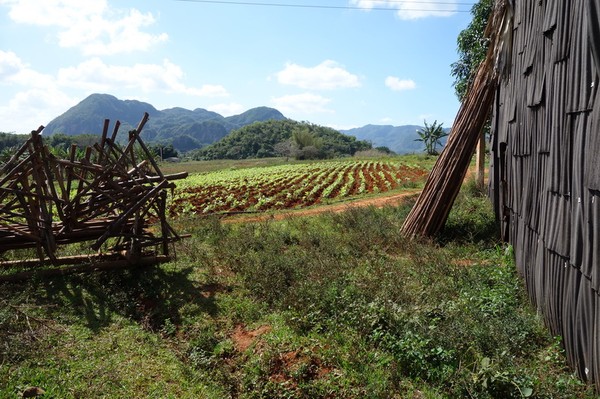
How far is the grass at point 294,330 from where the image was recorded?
411 centimetres

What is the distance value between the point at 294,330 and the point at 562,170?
138 inches

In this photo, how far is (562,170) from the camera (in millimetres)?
4055

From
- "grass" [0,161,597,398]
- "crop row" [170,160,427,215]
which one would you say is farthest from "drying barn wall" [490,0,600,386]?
"crop row" [170,160,427,215]

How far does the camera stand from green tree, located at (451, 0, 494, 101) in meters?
13.7

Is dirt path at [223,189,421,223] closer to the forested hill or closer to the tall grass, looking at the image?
the tall grass

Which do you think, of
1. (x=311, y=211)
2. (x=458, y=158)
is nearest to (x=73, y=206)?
(x=458, y=158)

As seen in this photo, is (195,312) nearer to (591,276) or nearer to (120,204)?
(120,204)

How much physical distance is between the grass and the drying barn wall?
0.44 m

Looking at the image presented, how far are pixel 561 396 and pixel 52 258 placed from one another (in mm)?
7362

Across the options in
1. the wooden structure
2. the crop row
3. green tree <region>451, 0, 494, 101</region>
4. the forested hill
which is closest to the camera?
the wooden structure

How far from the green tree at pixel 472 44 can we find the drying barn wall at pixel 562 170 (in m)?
8.06

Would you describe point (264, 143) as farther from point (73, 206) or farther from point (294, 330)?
point (294, 330)

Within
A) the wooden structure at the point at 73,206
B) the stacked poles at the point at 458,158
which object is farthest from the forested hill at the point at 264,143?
the wooden structure at the point at 73,206

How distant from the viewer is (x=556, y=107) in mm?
4297
